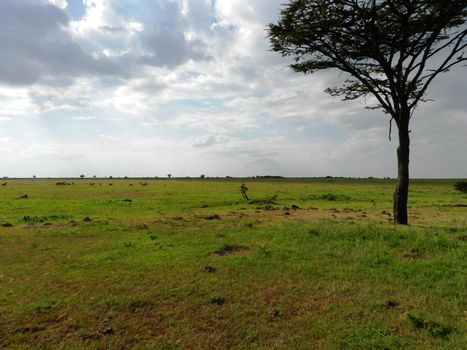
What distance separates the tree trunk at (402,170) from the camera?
20219 millimetres

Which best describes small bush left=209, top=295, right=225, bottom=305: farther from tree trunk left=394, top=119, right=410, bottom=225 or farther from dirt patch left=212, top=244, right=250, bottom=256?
tree trunk left=394, top=119, right=410, bottom=225

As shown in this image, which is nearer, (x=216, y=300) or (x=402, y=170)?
(x=216, y=300)

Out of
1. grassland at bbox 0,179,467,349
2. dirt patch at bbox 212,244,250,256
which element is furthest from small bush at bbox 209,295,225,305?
dirt patch at bbox 212,244,250,256

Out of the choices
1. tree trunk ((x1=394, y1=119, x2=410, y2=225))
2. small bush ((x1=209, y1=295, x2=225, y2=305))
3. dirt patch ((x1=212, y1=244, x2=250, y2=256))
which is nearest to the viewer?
small bush ((x1=209, y1=295, x2=225, y2=305))

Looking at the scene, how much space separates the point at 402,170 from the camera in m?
20.2

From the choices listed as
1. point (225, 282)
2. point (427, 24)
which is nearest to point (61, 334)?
point (225, 282)

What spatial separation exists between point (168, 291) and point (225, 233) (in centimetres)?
812

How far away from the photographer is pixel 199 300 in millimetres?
9578

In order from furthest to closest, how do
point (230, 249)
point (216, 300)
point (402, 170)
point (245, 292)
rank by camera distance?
point (402, 170)
point (230, 249)
point (245, 292)
point (216, 300)

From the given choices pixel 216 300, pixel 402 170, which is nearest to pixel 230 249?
pixel 216 300

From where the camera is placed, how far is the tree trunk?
2022cm

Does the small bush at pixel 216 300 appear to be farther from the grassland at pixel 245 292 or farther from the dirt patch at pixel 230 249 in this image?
the dirt patch at pixel 230 249

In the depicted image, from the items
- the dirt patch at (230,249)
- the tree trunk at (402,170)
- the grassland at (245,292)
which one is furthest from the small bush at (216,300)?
the tree trunk at (402,170)

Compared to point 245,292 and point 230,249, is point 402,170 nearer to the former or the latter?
point 230,249
